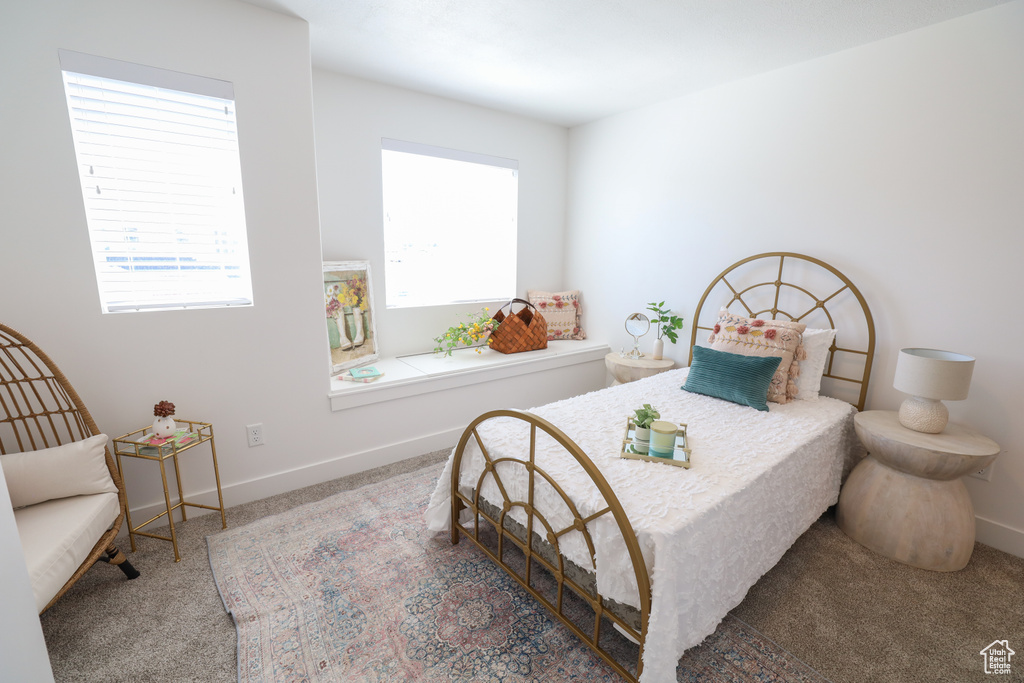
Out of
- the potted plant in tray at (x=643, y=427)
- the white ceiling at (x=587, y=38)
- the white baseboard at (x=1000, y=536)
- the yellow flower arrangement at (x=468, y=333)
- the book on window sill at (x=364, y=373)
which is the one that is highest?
the white ceiling at (x=587, y=38)

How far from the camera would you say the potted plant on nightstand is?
3232mm

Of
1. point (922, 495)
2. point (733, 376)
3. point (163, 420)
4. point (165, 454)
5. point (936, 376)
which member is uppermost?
point (936, 376)

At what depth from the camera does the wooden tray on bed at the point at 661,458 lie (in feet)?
5.40

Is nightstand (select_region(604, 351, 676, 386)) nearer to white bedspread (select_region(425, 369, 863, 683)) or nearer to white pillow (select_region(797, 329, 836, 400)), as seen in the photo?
white bedspread (select_region(425, 369, 863, 683))

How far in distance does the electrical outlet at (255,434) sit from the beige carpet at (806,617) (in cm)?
48

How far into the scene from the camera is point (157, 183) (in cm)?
203

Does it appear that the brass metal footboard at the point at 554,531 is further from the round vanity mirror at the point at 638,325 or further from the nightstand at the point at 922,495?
the round vanity mirror at the point at 638,325

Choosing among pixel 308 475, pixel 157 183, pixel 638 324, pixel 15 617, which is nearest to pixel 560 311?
pixel 638 324

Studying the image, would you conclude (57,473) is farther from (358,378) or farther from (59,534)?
(358,378)

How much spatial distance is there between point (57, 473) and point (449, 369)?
191 cm

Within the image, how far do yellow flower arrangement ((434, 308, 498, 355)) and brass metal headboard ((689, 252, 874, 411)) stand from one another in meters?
1.65

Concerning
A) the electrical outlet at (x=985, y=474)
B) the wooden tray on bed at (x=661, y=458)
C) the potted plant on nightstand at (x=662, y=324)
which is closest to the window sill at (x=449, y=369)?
the potted plant on nightstand at (x=662, y=324)

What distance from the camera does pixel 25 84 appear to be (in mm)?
1709

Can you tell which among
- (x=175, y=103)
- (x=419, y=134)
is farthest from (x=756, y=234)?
(x=175, y=103)
